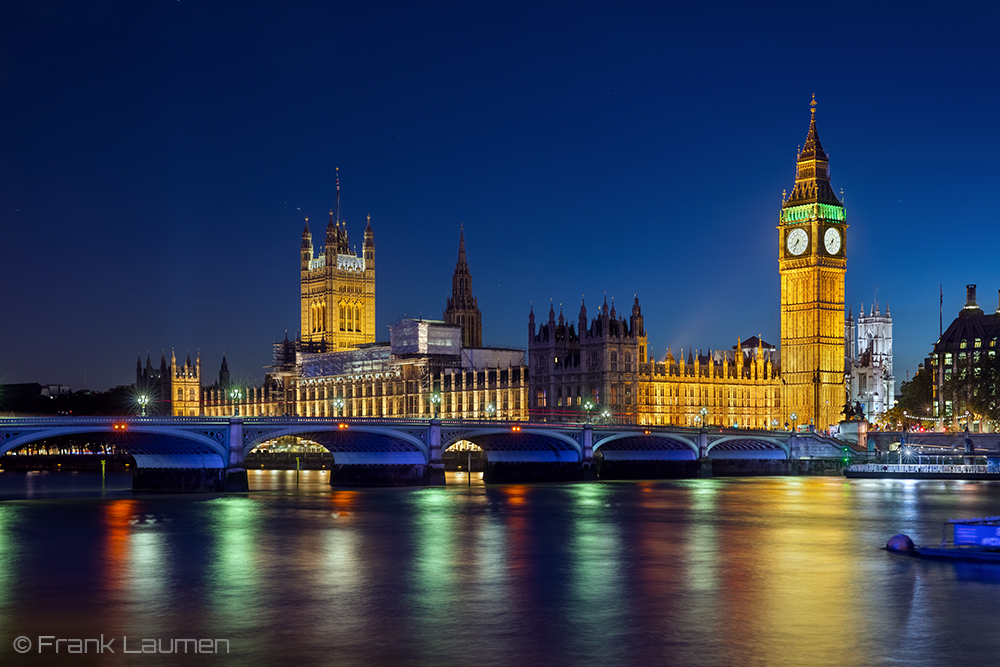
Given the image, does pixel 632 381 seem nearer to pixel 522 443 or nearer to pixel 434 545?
pixel 522 443

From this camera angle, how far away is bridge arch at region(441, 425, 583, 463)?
93938mm

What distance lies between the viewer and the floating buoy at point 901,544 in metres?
41.7

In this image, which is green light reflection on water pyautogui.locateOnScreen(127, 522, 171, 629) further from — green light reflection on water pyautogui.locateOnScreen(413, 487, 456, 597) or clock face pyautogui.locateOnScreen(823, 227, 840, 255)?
clock face pyautogui.locateOnScreen(823, 227, 840, 255)

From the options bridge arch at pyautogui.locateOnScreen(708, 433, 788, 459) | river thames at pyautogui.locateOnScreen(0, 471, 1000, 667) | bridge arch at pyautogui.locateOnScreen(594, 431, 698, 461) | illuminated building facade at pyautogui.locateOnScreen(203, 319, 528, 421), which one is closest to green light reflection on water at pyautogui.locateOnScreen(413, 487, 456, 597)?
river thames at pyautogui.locateOnScreen(0, 471, 1000, 667)

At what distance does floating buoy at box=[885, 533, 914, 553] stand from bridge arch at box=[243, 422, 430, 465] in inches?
1871

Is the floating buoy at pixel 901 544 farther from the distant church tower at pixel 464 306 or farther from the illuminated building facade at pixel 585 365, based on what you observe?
the distant church tower at pixel 464 306

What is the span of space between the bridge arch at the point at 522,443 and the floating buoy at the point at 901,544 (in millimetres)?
52631

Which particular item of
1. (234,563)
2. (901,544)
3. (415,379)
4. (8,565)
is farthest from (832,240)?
(8,565)

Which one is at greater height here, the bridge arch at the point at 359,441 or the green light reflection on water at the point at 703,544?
the bridge arch at the point at 359,441

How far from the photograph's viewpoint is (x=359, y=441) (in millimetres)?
93000

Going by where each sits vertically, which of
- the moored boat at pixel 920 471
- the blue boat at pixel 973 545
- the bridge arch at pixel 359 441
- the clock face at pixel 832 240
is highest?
the clock face at pixel 832 240

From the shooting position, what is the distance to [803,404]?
146 m

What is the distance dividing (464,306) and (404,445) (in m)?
97.7

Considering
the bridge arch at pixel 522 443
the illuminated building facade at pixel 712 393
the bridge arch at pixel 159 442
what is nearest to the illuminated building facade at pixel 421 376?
the illuminated building facade at pixel 712 393
